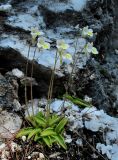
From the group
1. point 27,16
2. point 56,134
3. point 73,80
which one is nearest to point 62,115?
point 56,134

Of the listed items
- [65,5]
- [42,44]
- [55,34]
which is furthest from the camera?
[65,5]

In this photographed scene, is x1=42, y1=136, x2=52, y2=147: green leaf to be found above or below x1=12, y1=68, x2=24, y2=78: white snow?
below

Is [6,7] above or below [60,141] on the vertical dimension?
above

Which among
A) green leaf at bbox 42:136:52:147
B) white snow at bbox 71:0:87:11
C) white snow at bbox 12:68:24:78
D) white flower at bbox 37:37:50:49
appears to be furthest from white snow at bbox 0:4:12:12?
green leaf at bbox 42:136:52:147

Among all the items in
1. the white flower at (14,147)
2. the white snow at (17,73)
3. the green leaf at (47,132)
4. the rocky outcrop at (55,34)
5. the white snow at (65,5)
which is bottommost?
the white flower at (14,147)

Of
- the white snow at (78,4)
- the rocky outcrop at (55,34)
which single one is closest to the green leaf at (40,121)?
the rocky outcrop at (55,34)

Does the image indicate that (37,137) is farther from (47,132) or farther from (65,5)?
(65,5)

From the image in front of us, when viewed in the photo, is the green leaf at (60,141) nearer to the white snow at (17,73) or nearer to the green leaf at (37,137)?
the green leaf at (37,137)

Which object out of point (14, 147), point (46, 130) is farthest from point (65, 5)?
point (14, 147)

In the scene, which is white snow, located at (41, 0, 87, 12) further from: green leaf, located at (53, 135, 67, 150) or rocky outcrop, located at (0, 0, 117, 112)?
green leaf, located at (53, 135, 67, 150)

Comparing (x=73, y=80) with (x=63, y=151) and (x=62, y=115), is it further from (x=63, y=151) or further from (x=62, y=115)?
(x=63, y=151)

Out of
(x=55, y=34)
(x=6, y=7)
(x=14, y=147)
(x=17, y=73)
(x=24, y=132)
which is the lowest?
(x=14, y=147)
